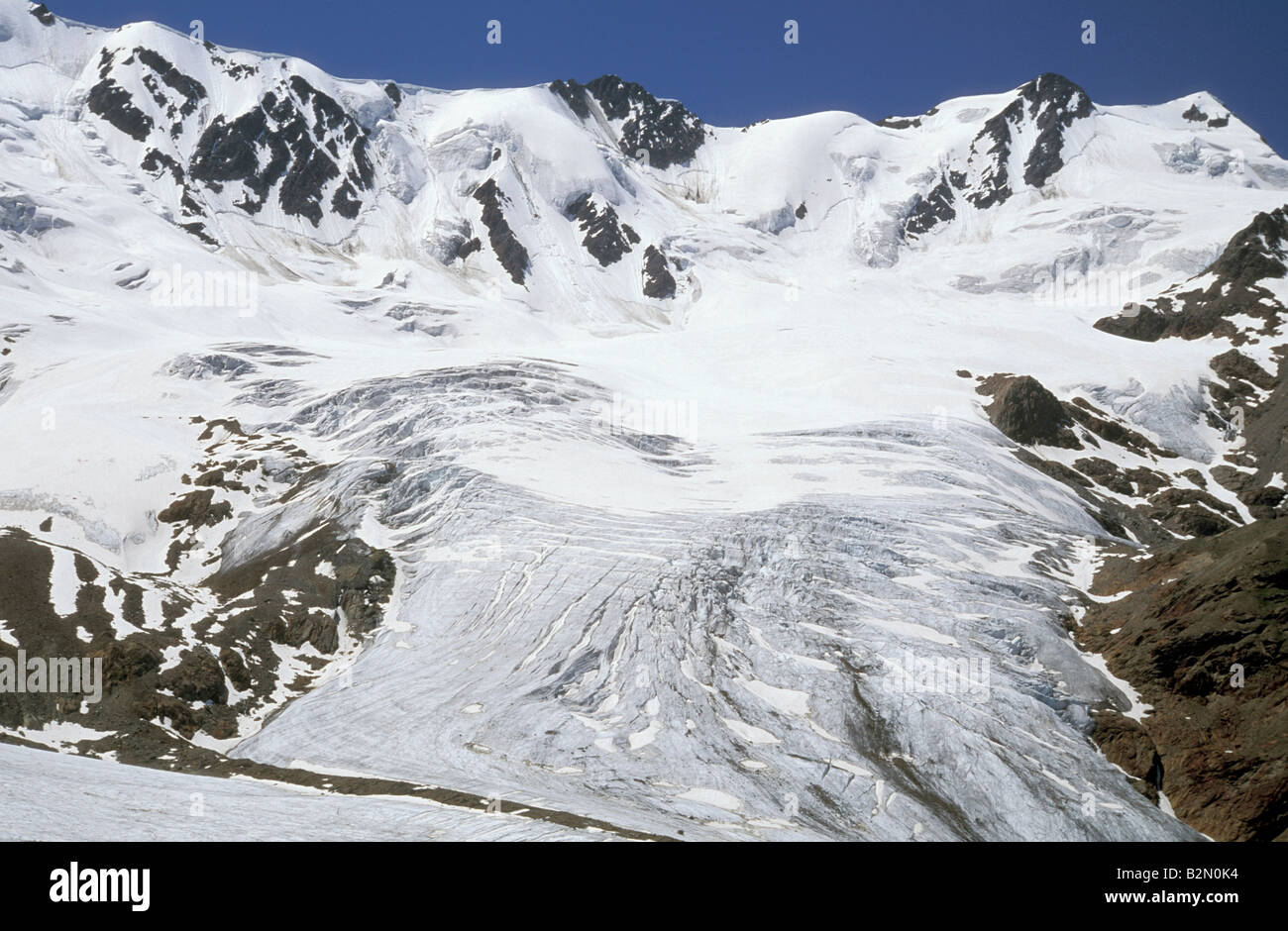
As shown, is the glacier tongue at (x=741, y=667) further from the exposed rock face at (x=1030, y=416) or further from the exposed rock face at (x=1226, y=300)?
the exposed rock face at (x=1226, y=300)

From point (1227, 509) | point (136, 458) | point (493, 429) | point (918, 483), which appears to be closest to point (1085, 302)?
point (1227, 509)

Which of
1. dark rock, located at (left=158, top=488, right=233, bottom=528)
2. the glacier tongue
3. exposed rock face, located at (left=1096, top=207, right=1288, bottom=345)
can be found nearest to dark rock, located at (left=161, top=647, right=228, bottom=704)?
the glacier tongue

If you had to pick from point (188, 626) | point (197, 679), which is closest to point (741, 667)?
point (197, 679)

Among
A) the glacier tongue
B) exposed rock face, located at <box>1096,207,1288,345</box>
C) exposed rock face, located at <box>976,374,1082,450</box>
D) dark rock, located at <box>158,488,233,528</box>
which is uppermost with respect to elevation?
exposed rock face, located at <box>1096,207,1288,345</box>

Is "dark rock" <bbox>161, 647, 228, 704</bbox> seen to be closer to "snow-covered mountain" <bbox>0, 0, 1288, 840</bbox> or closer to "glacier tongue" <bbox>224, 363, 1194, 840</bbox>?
"snow-covered mountain" <bbox>0, 0, 1288, 840</bbox>

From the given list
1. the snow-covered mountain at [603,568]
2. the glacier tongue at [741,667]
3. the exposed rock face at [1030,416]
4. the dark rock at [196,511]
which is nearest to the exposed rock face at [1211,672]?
the snow-covered mountain at [603,568]

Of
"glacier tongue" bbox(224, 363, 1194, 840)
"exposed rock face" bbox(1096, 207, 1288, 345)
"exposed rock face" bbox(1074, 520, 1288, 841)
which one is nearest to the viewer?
"glacier tongue" bbox(224, 363, 1194, 840)
